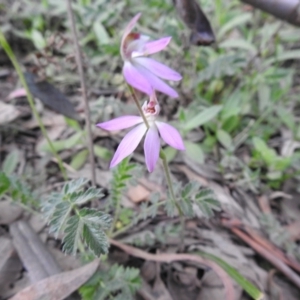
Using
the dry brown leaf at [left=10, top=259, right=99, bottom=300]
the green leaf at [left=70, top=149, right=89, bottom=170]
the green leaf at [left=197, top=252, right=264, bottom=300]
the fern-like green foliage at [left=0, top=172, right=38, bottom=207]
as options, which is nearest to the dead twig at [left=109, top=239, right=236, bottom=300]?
the green leaf at [left=197, top=252, right=264, bottom=300]

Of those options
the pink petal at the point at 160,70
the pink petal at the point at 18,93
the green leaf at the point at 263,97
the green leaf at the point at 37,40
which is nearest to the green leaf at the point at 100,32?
the green leaf at the point at 37,40

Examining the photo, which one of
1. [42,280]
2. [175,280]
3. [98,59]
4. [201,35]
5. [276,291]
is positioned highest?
[98,59]

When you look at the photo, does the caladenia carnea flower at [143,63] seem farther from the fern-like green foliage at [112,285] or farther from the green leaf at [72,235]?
the fern-like green foliage at [112,285]

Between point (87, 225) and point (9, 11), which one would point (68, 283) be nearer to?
point (87, 225)

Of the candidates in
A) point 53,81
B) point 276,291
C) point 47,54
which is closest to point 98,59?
point 53,81

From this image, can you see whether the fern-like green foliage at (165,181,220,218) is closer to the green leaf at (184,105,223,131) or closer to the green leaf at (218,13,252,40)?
the green leaf at (184,105,223,131)

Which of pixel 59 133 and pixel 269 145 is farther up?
pixel 59 133

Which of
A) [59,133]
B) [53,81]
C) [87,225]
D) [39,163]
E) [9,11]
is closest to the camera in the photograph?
[87,225]
